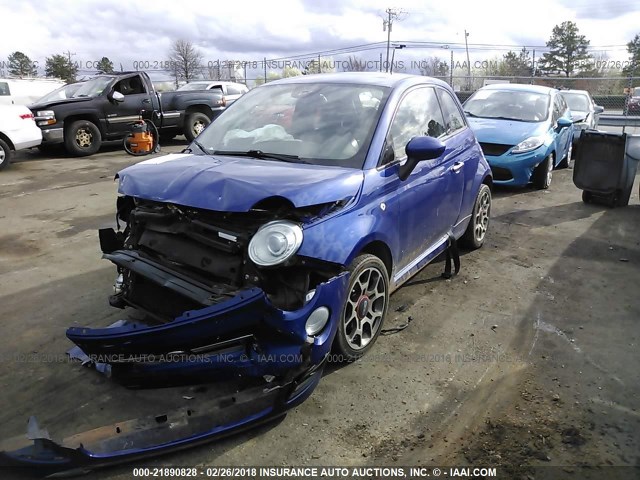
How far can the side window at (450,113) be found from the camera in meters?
4.80

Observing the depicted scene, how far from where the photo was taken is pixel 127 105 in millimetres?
12359

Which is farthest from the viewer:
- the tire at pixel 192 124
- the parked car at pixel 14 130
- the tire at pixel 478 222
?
the tire at pixel 192 124

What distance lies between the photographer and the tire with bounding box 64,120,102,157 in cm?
1177

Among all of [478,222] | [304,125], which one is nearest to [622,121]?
[478,222]

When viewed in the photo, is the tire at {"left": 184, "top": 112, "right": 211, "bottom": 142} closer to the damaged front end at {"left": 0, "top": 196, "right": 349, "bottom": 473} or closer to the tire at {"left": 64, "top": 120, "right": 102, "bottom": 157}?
the tire at {"left": 64, "top": 120, "right": 102, "bottom": 157}

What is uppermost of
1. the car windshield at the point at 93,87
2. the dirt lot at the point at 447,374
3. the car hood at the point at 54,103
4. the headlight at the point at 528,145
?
the car windshield at the point at 93,87

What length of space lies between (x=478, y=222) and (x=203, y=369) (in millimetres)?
3862

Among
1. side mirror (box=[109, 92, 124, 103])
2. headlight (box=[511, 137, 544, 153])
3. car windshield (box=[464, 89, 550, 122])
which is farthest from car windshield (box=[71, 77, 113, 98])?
headlight (box=[511, 137, 544, 153])

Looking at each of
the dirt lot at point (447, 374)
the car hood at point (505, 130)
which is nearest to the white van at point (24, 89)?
the dirt lot at point (447, 374)

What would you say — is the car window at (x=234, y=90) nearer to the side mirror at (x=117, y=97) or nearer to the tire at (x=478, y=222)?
the side mirror at (x=117, y=97)

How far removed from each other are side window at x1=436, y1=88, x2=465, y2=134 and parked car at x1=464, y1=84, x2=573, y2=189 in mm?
2595

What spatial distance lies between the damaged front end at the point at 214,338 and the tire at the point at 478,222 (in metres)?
2.78

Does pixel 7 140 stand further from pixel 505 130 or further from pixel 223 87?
pixel 505 130

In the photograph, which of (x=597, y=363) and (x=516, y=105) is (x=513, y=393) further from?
(x=516, y=105)
